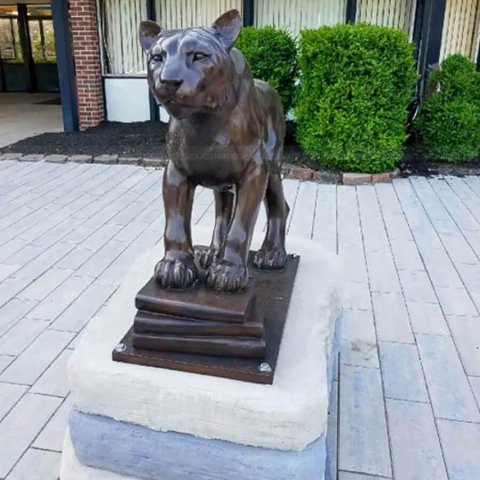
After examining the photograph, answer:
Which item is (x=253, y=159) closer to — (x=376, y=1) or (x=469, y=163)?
(x=469, y=163)

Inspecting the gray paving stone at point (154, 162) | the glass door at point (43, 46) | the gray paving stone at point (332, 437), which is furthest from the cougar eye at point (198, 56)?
the glass door at point (43, 46)

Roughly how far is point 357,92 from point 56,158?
3630mm

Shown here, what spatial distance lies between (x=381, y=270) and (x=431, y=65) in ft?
15.2

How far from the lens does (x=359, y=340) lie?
2.55 m

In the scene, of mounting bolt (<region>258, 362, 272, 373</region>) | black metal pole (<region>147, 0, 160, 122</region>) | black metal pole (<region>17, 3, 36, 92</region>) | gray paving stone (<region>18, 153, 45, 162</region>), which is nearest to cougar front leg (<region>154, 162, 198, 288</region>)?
mounting bolt (<region>258, 362, 272, 373</region>)

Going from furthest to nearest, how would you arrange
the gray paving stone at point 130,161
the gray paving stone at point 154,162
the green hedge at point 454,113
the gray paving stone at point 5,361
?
the gray paving stone at point 130,161 < the gray paving stone at point 154,162 < the green hedge at point 454,113 < the gray paving stone at point 5,361

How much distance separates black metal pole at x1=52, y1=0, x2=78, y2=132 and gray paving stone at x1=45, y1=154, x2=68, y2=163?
5.34 ft

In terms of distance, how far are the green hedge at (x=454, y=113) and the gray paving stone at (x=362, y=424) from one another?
174 inches

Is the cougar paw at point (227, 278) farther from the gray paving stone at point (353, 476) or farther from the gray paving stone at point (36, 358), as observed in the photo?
the gray paving stone at point (36, 358)

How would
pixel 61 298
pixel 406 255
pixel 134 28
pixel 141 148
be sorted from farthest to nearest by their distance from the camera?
pixel 134 28 < pixel 141 148 < pixel 406 255 < pixel 61 298

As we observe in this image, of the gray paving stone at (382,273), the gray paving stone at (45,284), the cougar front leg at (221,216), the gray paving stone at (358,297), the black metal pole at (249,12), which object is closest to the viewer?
the cougar front leg at (221,216)

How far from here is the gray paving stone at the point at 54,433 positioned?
1884 millimetres

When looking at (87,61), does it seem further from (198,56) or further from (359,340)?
(198,56)

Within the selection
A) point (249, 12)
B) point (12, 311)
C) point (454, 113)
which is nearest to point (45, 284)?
→ point (12, 311)
